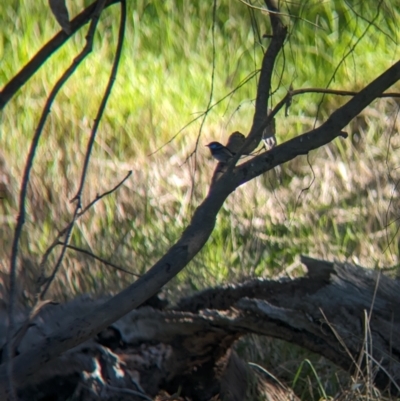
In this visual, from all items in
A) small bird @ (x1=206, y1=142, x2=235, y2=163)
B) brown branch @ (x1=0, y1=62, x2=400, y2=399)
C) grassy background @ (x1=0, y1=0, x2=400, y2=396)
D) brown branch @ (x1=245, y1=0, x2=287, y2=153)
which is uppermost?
grassy background @ (x1=0, y1=0, x2=400, y2=396)

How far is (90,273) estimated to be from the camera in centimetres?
345

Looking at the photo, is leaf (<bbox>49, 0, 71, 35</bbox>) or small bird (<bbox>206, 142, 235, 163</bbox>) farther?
small bird (<bbox>206, 142, 235, 163</bbox>)

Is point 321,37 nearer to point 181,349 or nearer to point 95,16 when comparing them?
point 181,349

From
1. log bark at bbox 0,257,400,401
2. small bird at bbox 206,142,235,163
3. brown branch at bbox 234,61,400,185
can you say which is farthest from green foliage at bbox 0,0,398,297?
brown branch at bbox 234,61,400,185

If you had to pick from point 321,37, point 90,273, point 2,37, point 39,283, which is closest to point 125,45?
point 2,37

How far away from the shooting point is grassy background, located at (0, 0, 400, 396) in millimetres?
3646

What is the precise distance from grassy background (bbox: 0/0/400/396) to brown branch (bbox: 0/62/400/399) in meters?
1.35

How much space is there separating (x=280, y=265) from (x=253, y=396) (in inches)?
39.1

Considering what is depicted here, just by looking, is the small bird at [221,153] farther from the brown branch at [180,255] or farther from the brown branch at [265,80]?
the brown branch at [180,255]

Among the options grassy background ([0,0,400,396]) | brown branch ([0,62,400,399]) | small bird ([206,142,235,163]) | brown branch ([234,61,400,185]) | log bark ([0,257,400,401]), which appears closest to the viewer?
brown branch ([0,62,400,399])

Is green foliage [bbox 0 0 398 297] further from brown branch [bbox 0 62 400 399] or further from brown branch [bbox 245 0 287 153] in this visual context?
brown branch [bbox 0 62 400 399]

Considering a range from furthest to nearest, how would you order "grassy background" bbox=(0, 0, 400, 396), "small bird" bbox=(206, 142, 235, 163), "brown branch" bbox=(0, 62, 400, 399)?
"grassy background" bbox=(0, 0, 400, 396)
"small bird" bbox=(206, 142, 235, 163)
"brown branch" bbox=(0, 62, 400, 399)

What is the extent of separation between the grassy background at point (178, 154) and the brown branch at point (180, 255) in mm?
1352

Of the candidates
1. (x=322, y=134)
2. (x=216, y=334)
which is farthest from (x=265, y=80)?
(x=216, y=334)
